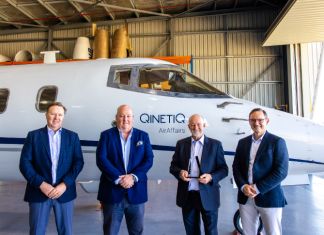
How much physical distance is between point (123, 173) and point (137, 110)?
50.9 inches

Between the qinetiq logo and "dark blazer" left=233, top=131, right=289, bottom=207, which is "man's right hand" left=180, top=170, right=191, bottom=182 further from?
the qinetiq logo

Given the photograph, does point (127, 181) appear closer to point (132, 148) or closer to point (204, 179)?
point (132, 148)

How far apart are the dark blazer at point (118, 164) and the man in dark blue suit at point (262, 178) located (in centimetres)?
111

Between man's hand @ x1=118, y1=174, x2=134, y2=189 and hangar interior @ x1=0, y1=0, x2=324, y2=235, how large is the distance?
1256 centimetres

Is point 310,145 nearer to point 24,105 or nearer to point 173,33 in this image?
point 24,105

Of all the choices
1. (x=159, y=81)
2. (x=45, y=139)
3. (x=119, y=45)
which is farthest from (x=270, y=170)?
(x=119, y=45)

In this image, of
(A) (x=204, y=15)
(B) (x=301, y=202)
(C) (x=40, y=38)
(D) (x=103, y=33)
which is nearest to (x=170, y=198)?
(B) (x=301, y=202)

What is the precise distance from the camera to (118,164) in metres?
2.78

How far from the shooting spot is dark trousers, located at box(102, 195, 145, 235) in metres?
2.72

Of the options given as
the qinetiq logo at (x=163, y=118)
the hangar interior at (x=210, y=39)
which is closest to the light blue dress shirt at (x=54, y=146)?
the qinetiq logo at (x=163, y=118)

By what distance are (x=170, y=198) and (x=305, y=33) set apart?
11045 millimetres

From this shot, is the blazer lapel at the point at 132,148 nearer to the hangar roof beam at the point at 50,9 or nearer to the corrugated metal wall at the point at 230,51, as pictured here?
the corrugated metal wall at the point at 230,51

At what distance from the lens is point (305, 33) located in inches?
476

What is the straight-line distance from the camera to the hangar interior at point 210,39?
1367cm
